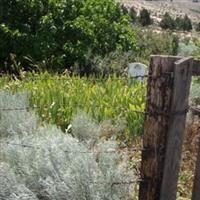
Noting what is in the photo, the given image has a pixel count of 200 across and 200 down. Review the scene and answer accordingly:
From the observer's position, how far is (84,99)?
747 centimetres

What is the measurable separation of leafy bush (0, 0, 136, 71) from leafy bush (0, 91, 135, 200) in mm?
6846

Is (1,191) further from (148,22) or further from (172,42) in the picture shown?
(148,22)

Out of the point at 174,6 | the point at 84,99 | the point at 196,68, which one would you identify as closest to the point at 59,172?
the point at 196,68

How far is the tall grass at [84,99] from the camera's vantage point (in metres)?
6.92

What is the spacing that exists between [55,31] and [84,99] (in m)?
4.34

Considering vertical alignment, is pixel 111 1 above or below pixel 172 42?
above

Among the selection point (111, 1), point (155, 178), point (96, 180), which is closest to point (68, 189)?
point (96, 180)

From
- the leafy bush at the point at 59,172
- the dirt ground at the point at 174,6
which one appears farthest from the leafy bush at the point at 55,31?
the dirt ground at the point at 174,6

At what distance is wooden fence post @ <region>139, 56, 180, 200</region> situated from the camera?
3.85 m

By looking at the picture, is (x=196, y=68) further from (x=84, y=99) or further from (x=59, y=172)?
(x=84, y=99)

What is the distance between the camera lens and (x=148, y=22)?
40.8 meters

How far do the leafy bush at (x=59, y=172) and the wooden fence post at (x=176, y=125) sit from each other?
383 millimetres

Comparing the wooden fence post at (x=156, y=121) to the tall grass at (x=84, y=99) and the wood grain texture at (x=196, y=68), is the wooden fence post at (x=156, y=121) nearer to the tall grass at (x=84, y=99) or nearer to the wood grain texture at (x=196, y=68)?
the wood grain texture at (x=196, y=68)

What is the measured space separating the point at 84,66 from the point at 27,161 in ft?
24.7
